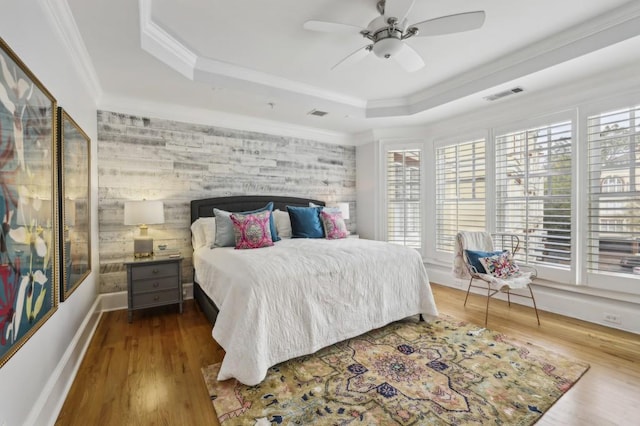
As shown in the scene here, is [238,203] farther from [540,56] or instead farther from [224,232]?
[540,56]

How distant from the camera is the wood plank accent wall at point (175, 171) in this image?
11.4 feet

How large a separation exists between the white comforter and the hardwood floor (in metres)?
0.37

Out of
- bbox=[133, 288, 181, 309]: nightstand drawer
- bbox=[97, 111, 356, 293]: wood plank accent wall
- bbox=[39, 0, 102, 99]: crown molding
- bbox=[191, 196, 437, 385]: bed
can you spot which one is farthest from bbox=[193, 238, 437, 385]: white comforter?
bbox=[39, 0, 102, 99]: crown molding

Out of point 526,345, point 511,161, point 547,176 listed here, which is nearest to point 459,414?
point 526,345

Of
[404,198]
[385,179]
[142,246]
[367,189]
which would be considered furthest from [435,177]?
[142,246]

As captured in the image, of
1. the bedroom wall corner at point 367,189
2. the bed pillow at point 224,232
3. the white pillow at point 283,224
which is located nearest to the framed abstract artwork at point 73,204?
the bed pillow at point 224,232

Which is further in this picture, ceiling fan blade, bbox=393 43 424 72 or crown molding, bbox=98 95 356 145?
crown molding, bbox=98 95 356 145

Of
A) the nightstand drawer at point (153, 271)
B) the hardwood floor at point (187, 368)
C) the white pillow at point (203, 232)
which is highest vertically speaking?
the white pillow at point (203, 232)

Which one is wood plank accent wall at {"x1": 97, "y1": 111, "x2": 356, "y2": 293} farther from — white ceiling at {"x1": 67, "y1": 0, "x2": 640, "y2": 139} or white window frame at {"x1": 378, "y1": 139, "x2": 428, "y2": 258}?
white window frame at {"x1": 378, "y1": 139, "x2": 428, "y2": 258}

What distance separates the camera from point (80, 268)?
2.39m

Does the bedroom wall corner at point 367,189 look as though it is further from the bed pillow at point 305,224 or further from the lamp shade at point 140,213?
the lamp shade at point 140,213

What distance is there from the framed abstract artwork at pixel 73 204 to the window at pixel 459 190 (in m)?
4.32

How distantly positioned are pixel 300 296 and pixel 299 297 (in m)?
0.01

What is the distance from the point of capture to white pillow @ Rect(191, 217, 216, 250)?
11.2ft
